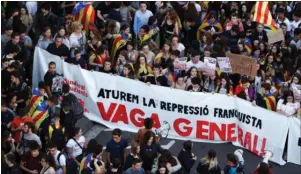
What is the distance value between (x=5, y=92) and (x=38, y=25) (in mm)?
3548

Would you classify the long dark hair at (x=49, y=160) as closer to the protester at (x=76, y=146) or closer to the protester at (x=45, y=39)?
the protester at (x=76, y=146)

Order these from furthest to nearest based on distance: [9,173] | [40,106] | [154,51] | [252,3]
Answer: [252,3]
[154,51]
[40,106]
[9,173]

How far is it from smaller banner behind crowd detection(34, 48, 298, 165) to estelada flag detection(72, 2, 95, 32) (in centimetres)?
222

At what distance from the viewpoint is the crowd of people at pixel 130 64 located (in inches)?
516

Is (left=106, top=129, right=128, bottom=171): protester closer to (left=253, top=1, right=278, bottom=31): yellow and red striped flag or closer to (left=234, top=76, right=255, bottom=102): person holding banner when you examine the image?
(left=234, top=76, right=255, bottom=102): person holding banner

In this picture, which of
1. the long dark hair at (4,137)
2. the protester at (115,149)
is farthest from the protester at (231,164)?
the long dark hair at (4,137)

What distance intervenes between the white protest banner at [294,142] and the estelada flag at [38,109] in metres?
4.27

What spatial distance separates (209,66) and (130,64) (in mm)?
1536

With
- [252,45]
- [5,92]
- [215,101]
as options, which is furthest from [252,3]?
[5,92]

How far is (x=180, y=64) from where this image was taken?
53.9 ft

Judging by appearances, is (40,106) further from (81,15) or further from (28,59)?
(81,15)

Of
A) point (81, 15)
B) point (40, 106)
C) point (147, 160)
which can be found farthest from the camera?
point (81, 15)

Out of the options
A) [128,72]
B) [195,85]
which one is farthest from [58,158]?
[195,85]

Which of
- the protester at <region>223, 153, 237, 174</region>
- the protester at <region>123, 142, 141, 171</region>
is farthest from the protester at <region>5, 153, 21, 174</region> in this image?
the protester at <region>223, 153, 237, 174</region>
